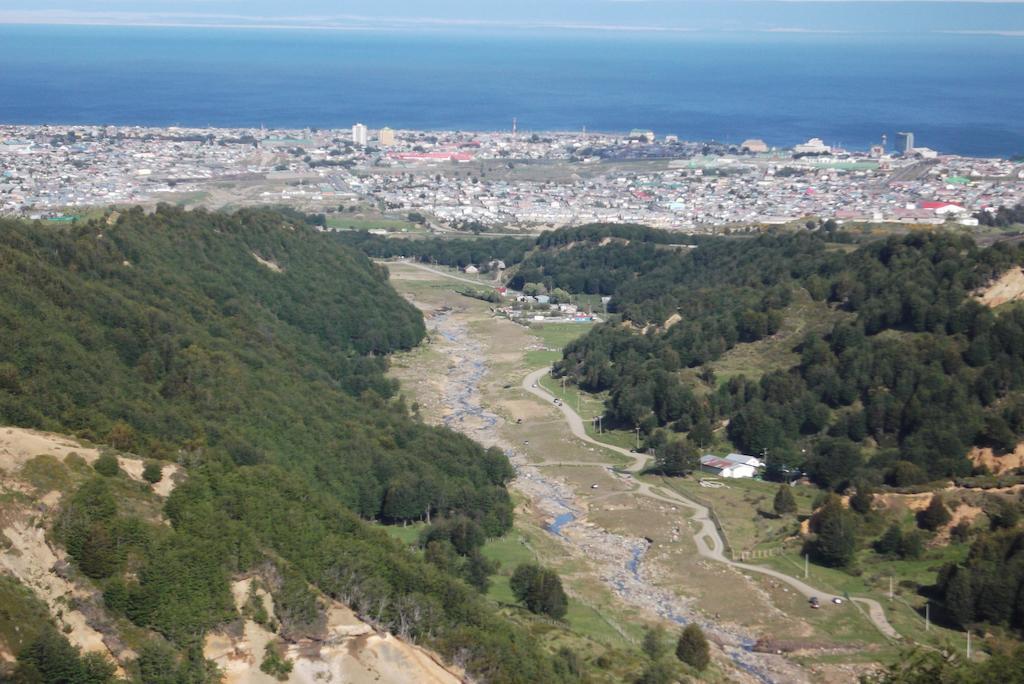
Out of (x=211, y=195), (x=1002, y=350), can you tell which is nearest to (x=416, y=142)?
(x=211, y=195)

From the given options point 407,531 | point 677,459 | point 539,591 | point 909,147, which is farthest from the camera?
point 909,147

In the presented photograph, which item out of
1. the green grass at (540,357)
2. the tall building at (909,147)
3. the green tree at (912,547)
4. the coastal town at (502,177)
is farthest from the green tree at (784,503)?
the tall building at (909,147)

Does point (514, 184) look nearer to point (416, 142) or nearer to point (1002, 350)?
point (416, 142)

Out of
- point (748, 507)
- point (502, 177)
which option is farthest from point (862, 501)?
point (502, 177)

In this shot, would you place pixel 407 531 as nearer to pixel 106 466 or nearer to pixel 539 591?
pixel 539 591

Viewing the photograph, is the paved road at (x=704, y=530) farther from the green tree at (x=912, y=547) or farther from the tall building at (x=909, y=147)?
the tall building at (x=909, y=147)
